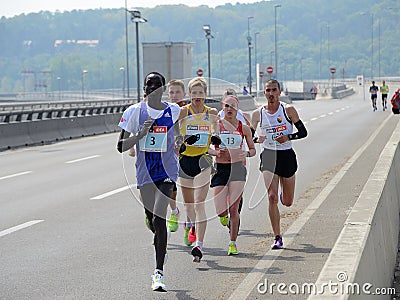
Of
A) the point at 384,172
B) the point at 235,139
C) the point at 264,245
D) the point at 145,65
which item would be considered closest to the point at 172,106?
Result: the point at 235,139

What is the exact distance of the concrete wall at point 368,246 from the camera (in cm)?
481

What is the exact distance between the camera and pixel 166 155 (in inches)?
299

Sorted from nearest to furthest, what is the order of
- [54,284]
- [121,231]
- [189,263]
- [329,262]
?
[329,262] < [54,284] < [189,263] < [121,231]

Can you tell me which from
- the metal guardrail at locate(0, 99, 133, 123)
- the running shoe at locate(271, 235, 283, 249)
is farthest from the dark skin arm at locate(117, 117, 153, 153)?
the metal guardrail at locate(0, 99, 133, 123)

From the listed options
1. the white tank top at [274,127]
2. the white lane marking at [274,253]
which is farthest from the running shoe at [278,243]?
the white tank top at [274,127]

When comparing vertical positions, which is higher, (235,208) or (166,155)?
(166,155)

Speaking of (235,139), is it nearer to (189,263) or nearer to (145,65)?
(189,263)

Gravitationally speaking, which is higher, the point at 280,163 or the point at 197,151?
the point at 197,151

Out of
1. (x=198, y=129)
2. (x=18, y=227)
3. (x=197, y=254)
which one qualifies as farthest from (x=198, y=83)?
(x=18, y=227)

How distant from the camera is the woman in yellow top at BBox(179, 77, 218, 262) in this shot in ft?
28.6

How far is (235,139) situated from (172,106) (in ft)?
5.08

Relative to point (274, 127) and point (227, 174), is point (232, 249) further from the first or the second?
point (274, 127)

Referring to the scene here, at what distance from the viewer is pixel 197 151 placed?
348 inches

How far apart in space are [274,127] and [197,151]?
97cm
